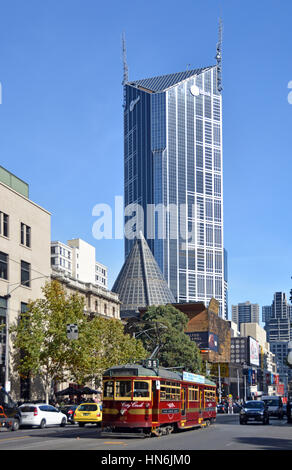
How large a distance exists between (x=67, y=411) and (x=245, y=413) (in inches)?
542

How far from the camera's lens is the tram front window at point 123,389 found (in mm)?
30469

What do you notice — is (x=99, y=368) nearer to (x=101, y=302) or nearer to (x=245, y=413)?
(x=245, y=413)

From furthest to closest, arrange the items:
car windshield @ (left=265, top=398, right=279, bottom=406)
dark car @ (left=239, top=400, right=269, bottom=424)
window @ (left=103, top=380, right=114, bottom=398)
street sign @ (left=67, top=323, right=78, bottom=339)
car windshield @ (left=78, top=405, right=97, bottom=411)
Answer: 1. car windshield @ (left=265, top=398, right=279, bottom=406)
2. street sign @ (left=67, top=323, right=78, bottom=339)
3. dark car @ (left=239, top=400, right=269, bottom=424)
4. car windshield @ (left=78, top=405, right=97, bottom=411)
5. window @ (left=103, top=380, right=114, bottom=398)

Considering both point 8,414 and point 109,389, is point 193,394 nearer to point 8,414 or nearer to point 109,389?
point 109,389

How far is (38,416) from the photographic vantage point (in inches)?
1656

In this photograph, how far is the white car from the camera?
41875mm

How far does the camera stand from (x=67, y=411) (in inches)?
2056

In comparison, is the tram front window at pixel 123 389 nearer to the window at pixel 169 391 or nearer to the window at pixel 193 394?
the window at pixel 169 391

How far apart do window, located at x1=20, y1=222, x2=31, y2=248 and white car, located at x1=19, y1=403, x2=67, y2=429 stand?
990 inches

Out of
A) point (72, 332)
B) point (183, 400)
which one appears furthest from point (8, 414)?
point (72, 332)

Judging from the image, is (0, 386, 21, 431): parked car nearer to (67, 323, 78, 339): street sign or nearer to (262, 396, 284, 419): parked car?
(67, 323, 78, 339): street sign

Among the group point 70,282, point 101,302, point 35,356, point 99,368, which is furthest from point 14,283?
point 101,302

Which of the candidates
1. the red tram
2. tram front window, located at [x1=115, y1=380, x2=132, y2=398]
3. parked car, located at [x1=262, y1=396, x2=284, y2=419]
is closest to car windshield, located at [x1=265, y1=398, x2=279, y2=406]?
parked car, located at [x1=262, y1=396, x2=284, y2=419]

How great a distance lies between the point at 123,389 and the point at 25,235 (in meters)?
38.0
